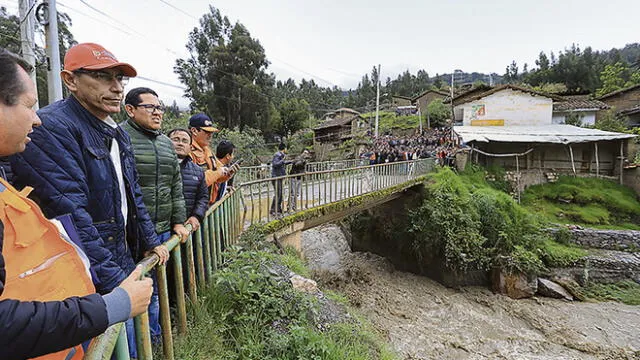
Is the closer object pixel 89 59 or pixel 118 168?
pixel 89 59

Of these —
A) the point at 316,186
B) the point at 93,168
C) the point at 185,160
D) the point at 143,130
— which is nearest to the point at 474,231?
the point at 316,186

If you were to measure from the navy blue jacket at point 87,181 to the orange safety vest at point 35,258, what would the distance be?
42cm

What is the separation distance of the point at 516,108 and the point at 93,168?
79.6 ft

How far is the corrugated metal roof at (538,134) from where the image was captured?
603 inches

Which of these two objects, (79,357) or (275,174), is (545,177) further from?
(79,357)

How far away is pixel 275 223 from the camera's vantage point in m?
6.20

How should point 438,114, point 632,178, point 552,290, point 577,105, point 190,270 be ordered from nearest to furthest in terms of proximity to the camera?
point 190,270, point 552,290, point 632,178, point 577,105, point 438,114

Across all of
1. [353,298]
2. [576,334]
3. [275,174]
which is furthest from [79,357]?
[576,334]

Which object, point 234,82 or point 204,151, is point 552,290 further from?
point 234,82

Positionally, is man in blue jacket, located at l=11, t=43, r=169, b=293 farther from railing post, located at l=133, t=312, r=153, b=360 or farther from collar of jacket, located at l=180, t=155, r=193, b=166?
collar of jacket, located at l=180, t=155, r=193, b=166

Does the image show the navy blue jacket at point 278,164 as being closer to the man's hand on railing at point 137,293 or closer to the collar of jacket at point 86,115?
the collar of jacket at point 86,115

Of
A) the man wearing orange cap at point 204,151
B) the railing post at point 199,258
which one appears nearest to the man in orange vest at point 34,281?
the railing post at point 199,258

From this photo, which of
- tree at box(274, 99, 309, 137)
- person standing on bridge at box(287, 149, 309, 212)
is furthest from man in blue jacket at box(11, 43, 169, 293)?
tree at box(274, 99, 309, 137)

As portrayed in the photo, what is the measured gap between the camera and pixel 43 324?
0.78 metres
